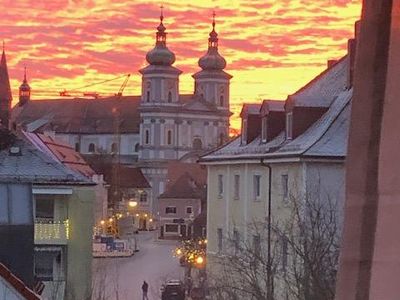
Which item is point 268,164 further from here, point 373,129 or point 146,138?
point 146,138

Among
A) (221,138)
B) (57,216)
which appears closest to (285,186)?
(57,216)

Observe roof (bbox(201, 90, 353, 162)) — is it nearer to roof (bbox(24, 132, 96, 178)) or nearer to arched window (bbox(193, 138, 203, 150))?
roof (bbox(24, 132, 96, 178))

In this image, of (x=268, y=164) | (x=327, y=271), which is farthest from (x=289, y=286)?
(x=268, y=164)

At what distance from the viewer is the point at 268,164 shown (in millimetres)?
31469

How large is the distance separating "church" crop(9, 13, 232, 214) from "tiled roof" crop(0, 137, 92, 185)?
94.6 meters

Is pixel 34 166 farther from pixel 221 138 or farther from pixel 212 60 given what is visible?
pixel 212 60

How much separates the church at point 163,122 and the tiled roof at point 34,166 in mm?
94641

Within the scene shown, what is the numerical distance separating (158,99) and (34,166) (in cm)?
10635

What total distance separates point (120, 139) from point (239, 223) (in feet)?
383

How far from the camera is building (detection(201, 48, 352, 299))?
28797 mm

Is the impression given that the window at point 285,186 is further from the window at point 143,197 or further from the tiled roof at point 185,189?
the window at point 143,197

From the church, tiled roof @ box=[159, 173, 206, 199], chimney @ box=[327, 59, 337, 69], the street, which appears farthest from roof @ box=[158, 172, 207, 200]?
chimney @ box=[327, 59, 337, 69]

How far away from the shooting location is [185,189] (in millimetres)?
97250

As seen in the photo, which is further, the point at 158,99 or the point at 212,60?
the point at 212,60
